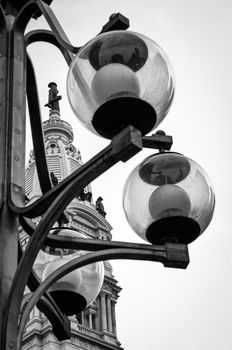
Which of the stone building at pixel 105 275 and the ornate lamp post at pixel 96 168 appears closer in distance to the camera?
the ornate lamp post at pixel 96 168

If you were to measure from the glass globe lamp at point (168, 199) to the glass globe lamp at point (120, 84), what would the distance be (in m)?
0.78

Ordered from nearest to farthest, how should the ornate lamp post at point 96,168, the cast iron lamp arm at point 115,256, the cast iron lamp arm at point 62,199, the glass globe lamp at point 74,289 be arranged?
the cast iron lamp arm at point 62,199
the ornate lamp post at point 96,168
the cast iron lamp arm at point 115,256
the glass globe lamp at point 74,289

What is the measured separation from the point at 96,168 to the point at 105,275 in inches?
1856

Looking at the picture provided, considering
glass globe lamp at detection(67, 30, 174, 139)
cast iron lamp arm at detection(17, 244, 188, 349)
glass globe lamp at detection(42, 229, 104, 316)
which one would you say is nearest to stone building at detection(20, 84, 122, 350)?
glass globe lamp at detection(42, 229, 104, 316)

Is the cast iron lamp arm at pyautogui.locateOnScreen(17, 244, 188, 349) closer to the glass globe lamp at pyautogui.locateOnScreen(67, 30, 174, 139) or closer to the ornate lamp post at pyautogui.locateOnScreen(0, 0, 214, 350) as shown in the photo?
the ornate lamp post at pyautogui.locateOnScreen(0, 0, 214, 350)

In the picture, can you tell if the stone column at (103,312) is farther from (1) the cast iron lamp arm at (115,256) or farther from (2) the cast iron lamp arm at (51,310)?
(1) the cast iron lamp arm at (115,256)

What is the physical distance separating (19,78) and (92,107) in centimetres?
101

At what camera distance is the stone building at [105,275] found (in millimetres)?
45062

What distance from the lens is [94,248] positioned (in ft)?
17.6

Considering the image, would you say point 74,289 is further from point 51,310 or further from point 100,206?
point 100,206

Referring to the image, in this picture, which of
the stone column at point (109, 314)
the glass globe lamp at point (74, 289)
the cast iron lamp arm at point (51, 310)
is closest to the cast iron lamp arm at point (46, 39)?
the glass globe lamp at point (74, 289)

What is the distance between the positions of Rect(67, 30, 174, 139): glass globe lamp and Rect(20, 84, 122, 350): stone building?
1568 inches

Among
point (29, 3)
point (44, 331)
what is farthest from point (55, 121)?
point (29, 3)

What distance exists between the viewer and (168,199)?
544cm
